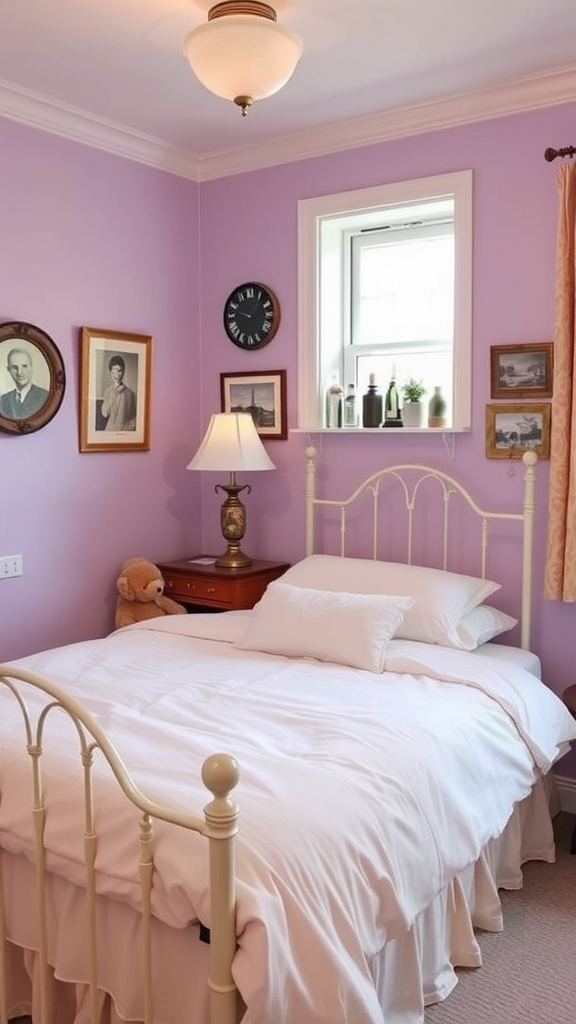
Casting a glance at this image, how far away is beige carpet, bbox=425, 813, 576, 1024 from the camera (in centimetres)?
224

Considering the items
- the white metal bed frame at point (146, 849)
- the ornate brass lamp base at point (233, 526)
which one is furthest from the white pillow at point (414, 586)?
the white metal bed frame at point (146, 849)

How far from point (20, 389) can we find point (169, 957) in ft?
7.56

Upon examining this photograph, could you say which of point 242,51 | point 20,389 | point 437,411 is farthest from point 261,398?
point 242,51

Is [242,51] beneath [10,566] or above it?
above

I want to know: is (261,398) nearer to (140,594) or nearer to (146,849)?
(140,594)

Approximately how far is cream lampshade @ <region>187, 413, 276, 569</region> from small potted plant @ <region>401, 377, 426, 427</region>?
619 mm

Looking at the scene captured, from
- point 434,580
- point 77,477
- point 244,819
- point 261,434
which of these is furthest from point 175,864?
point 261,434

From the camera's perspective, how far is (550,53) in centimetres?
299

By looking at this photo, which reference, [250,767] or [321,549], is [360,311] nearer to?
[321,549]

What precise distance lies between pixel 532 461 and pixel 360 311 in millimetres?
1189

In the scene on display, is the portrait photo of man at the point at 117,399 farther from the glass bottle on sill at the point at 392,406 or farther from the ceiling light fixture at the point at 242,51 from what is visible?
the ceiling light fixture at the point at 242,51

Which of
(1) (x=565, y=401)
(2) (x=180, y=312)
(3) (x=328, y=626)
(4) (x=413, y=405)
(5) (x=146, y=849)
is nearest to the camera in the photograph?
(5) (x=146, y=849)

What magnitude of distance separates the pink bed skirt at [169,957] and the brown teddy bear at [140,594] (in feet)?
5.72

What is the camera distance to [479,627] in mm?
3172
